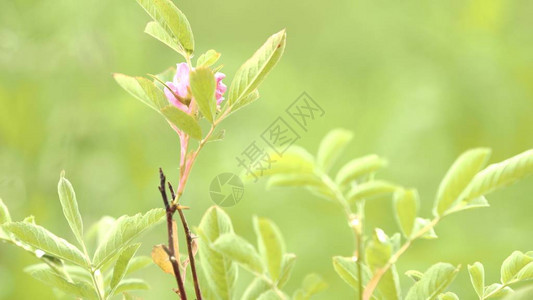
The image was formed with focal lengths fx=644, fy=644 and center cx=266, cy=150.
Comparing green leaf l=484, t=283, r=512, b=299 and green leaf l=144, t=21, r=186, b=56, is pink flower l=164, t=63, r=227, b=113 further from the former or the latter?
green leaf l=484, t=283, r=512, b=299

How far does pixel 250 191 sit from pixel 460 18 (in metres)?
0.58

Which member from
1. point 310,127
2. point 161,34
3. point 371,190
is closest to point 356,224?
point 371,190

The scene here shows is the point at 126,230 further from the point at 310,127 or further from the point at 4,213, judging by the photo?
the point at 310,127

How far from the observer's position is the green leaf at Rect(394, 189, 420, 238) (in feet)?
0.62

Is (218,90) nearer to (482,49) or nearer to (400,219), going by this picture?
(400,219)

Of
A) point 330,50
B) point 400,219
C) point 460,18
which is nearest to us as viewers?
point 400,219

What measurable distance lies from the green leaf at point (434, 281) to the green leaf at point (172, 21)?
12cm

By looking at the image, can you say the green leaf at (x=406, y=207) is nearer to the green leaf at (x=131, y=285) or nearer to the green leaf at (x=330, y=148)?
the green leaf at (x=330, y=148)

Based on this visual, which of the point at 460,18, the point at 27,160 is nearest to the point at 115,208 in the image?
the point at 27,160

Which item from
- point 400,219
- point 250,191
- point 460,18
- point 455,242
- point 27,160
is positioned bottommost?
point 455,242

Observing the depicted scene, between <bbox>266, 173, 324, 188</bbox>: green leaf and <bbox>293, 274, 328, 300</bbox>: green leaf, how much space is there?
3cm

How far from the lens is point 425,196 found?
1.27 metres

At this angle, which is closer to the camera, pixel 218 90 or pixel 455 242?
pixel 218 90

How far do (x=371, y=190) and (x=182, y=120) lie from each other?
7 centimetres
